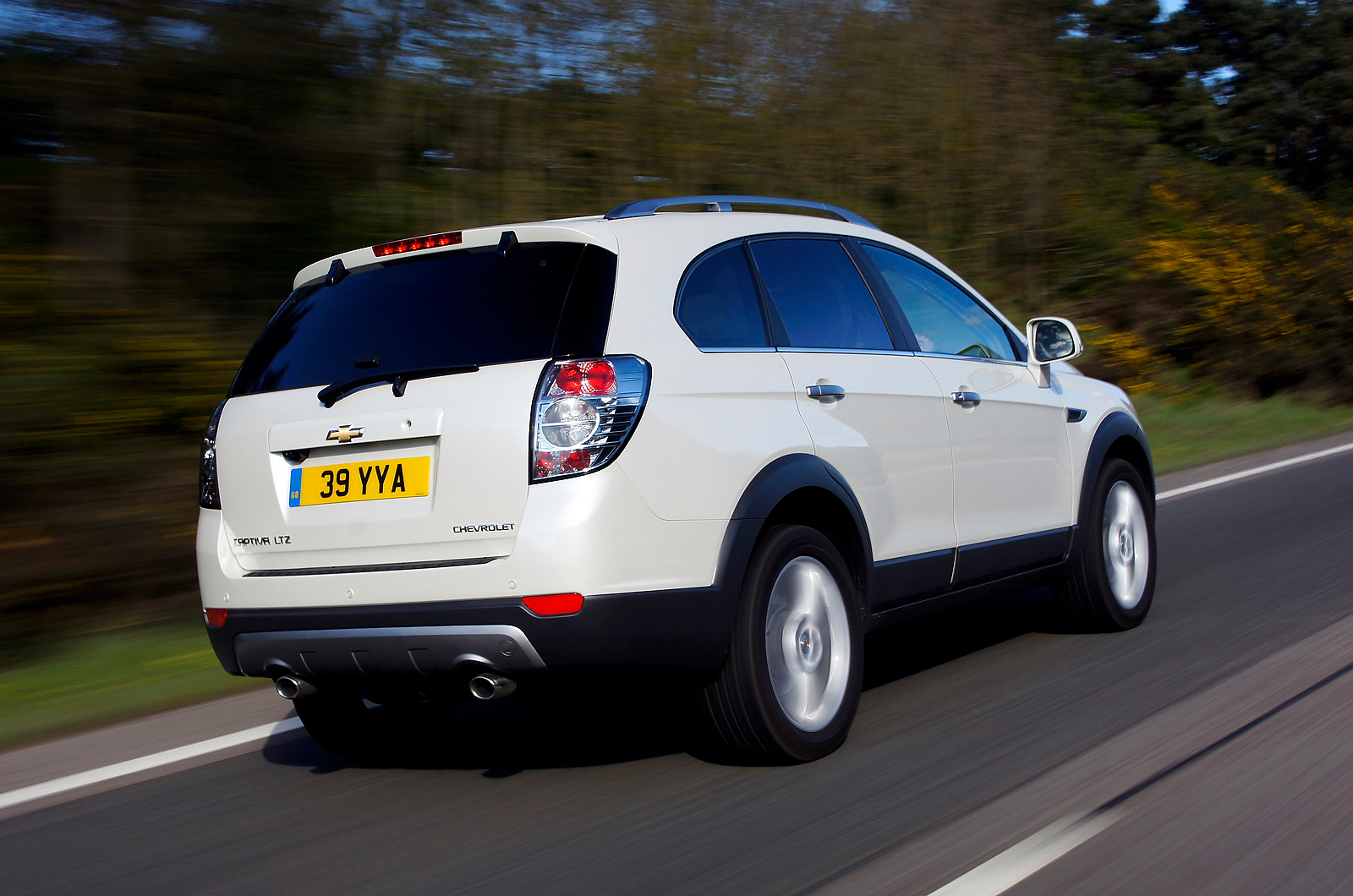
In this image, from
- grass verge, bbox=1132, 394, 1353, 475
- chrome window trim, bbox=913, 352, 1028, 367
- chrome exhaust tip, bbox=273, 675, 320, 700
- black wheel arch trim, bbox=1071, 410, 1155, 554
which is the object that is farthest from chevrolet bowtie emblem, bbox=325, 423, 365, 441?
grass verge, bbox=1132, 394, 1353, 475

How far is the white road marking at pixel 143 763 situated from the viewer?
14.8 feet

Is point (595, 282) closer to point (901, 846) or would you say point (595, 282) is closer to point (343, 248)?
point (901, 846)

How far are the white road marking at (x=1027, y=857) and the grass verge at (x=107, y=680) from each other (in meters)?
3.77

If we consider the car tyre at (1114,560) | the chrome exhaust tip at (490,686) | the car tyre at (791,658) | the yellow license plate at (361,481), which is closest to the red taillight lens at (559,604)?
the chrome exhaust tip at (490,686)

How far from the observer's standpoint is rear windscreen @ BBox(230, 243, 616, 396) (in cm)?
385

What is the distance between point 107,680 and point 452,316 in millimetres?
3362

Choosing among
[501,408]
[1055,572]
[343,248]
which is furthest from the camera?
[343,248]

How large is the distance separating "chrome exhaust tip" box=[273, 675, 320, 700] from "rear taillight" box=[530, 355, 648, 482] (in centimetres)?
102

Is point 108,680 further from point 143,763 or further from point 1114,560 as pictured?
point 1114,560

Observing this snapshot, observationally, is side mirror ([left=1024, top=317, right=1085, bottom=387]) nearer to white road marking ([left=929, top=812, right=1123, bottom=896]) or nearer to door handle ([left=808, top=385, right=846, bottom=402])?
door handle ([left=808, top=385, right=846, bottom=402])

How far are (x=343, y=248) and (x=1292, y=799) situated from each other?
755 cm

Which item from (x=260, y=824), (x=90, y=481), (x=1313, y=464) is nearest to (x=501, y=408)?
(x=260, y=824)

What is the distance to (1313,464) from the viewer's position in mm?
12805

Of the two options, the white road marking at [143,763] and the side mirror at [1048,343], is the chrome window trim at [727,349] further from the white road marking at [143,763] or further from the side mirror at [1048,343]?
the white road marking at [143,763]
